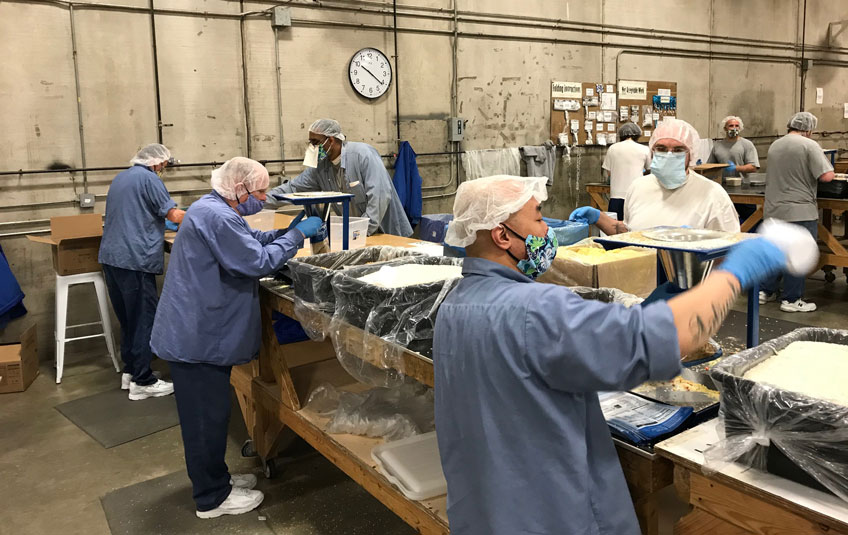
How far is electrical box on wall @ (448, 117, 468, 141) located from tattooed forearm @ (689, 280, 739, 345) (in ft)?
17.8

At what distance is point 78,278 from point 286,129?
203cm

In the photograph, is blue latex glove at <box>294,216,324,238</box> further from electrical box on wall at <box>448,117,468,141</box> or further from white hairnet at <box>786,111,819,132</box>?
white hairnet at <box>786,111,819,132</box>

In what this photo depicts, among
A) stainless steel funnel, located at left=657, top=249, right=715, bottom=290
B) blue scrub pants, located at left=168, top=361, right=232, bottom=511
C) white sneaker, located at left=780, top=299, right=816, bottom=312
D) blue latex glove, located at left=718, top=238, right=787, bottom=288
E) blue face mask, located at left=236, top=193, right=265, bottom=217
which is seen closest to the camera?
blue latex glove, located at left=718, top=238, right=787, bottom=288

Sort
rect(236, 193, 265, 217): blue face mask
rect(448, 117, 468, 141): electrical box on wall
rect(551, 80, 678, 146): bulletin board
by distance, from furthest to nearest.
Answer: rect(551, 80, 678, 146): bulletin board → rect(448, 117, 468, 141): electrical box on wall → rect(236, 193, 265, 217): blue face mask

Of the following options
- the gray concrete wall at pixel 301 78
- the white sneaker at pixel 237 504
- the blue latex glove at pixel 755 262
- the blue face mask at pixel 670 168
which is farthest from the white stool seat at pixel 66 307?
the blue latex glove at pixel 755 262

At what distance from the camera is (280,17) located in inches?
212

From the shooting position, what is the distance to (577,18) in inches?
285

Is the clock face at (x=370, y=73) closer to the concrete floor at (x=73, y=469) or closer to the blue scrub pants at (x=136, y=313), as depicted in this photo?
the blue scrub pants at (x=136, y=313)

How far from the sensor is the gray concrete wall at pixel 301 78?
4699 millimetres

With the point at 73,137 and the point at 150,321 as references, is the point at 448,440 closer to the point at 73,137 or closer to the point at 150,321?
the point at 150,321

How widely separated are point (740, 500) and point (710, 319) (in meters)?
0.32

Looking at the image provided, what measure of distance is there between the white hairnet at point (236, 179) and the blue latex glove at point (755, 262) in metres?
1.95

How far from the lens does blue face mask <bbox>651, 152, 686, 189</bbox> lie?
2.70 m

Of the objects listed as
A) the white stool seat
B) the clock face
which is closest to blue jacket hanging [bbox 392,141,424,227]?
the clock face
